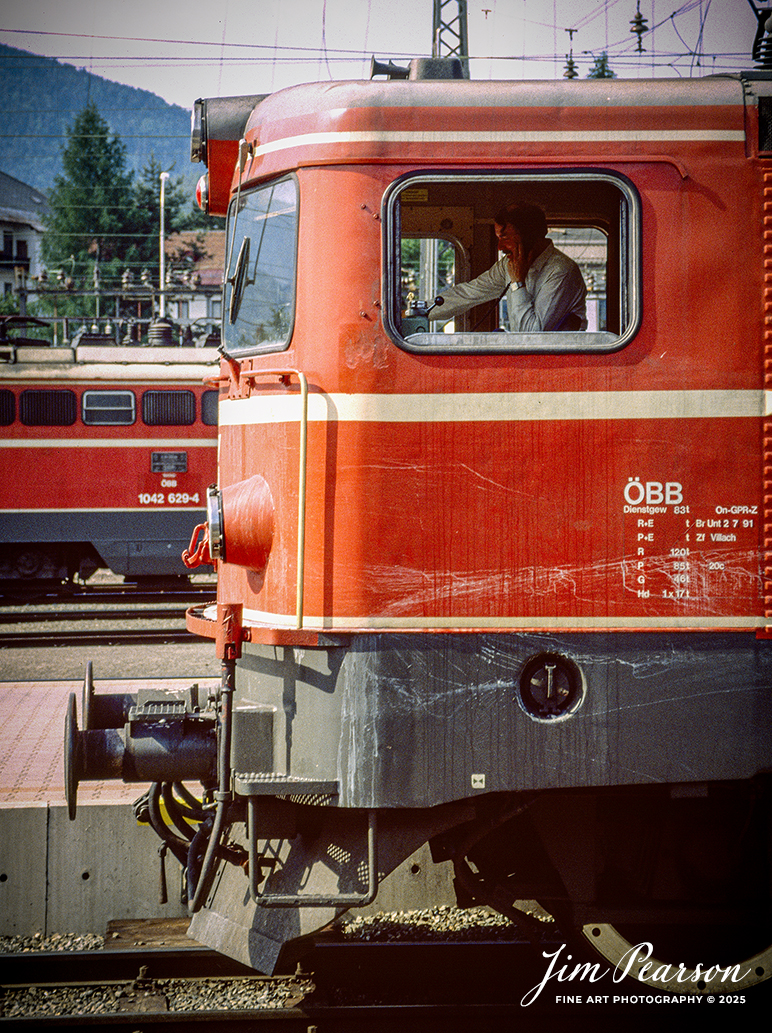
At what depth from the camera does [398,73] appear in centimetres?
436

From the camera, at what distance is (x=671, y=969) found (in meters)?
4.05

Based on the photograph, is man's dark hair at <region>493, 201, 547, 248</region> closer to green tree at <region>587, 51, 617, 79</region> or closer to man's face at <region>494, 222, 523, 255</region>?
man's face at <region>494, 222, 523, 255</region>

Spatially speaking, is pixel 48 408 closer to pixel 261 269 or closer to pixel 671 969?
pixel 261 269

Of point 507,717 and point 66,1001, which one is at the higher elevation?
point 507,717

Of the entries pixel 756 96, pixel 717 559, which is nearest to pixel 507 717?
pixel 717 559

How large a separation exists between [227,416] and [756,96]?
97.4 inches

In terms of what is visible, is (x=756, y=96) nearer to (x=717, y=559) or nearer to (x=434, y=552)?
(x=717, y=559)

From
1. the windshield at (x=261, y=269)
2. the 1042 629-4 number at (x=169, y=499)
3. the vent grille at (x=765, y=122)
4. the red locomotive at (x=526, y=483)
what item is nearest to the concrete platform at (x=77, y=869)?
the red locomotive at (x=526, y=483)

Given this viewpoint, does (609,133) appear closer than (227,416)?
Yes

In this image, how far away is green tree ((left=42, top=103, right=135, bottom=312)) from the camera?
56.8 metres

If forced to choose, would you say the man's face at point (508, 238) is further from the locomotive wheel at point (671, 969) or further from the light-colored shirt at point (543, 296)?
the locomotive wheel at point (671, 969)

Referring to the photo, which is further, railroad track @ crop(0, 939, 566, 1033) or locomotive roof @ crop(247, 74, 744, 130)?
railroad track @ crop(0, 939, 566, 1033)

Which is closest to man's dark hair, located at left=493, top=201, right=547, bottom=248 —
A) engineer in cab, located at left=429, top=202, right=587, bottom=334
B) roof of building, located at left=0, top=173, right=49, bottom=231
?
engineer in cab, located at left=429, top=202, right=587, bottom=334

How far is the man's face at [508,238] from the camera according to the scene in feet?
13.4
